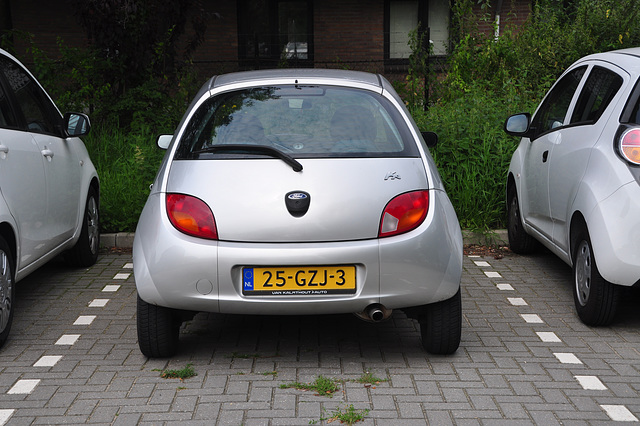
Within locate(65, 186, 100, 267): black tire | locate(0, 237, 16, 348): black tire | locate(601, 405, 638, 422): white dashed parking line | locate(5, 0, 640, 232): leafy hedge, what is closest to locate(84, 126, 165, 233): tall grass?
locate(5, 0, 640, 232): leafy hedge

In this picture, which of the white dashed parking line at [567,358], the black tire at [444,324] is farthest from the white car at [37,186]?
the white dashed parking line at [567,358]

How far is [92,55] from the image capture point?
1116 centimetres

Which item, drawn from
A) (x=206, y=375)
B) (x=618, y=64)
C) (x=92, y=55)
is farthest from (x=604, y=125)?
(x=92, y=55)

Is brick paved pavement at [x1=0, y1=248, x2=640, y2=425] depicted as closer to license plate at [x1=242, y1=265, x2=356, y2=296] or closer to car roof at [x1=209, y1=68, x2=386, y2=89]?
license plate at [x1=242, y1=265, x2=356, y2=296]

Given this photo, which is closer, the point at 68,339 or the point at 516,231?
the point at 68,339

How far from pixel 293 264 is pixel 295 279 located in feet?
0.29

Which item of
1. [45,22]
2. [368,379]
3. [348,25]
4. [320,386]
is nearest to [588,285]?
[368,379]

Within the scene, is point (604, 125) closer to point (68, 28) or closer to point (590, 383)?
point (590, 383)

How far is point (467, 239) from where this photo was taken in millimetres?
7633

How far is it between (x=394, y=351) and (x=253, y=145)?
1.43 metres

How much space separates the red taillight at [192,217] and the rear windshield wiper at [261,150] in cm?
38

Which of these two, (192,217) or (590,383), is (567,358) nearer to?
(590,383)

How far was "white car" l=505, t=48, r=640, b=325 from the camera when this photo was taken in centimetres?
463

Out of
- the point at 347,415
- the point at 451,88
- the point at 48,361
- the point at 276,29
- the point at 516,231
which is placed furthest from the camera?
the point at 276,29
